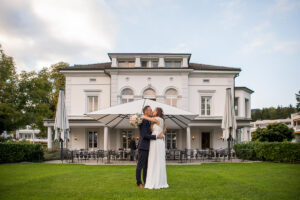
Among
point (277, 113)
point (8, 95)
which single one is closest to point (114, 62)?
point (8, 95)

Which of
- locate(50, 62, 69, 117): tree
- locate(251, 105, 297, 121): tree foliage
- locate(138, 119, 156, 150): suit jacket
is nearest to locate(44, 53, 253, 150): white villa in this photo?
locate(50, 62, 69, 117): tree

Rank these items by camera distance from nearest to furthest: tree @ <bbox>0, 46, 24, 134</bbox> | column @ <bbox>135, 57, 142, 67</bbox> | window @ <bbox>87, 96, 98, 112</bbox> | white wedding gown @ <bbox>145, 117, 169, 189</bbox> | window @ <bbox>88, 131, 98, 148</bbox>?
1. white wedding gown @ <bbox>145, 117, 169, 189</bbox>
2. column @ <bbox>135, 57, 142, 67</bbox>
3. window @ <bbox>88, 131, 98, 148</bbox>
4. window @ <bbox>87, 96, 98, 112</bbox>
5. tree @ <bbox>0, 46, 24, 134</bbox>

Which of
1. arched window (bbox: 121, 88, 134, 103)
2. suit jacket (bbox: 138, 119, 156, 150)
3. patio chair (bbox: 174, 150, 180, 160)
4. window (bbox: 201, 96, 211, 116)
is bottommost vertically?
patio chair (bbox: 174, 150, 180, 160)

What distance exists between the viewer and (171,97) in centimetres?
2167

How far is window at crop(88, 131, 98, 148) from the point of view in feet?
73.4

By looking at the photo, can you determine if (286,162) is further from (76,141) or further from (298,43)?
(76,141)

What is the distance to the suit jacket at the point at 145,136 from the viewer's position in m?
6.50

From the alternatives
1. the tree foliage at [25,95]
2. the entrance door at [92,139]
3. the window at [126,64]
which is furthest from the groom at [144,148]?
the tree foliage at [25,95]

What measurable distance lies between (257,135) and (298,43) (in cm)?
2380

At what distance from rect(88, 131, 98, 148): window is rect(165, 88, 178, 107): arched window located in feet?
22.9

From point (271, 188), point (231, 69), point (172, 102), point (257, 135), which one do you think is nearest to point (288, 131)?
point (257, 135)

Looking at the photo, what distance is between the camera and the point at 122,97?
21.6 m

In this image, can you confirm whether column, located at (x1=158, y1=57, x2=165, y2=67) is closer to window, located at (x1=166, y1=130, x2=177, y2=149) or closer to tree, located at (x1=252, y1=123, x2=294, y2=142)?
window, located at (x1=166, y1=130, x2=177, y2=149)

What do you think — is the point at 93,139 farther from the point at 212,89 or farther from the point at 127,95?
the point at 212,89
